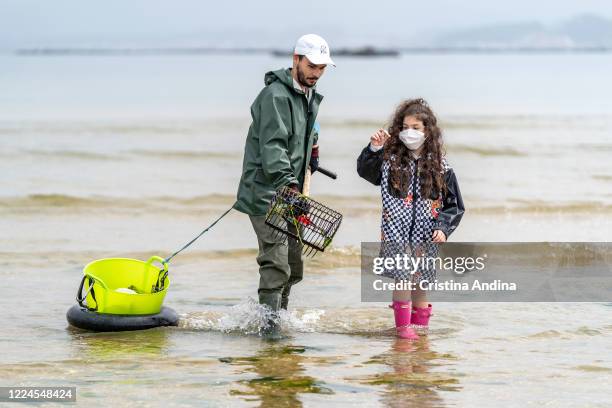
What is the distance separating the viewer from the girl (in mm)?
7473

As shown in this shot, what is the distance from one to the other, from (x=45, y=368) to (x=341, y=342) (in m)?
1.99

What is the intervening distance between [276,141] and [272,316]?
1285 mm

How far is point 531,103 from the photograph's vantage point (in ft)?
151

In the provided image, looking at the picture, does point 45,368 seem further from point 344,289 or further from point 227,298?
point 344,289

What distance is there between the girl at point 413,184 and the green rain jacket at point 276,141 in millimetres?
417

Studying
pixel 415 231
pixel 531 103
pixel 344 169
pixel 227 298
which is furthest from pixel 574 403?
pixel 531 103

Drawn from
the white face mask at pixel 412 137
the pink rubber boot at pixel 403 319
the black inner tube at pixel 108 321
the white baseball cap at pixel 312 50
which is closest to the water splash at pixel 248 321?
the black inner tube at pixel 108 321

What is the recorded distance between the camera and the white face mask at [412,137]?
294 inches

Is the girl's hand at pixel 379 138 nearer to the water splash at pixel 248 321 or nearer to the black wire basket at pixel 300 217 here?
the black wire basket at pixel 300 217

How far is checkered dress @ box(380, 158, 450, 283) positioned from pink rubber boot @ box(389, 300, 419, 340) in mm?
312

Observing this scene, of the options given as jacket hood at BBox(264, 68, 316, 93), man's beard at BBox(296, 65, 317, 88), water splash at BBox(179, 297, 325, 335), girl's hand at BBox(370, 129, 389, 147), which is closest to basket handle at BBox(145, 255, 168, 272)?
water splash at BBox(179, 297, 325, 335)

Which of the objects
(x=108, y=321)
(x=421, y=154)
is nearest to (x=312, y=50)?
(x=421, y=154)

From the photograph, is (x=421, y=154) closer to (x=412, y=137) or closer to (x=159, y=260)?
(x=412, y=137)

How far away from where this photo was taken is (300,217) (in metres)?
7.30
